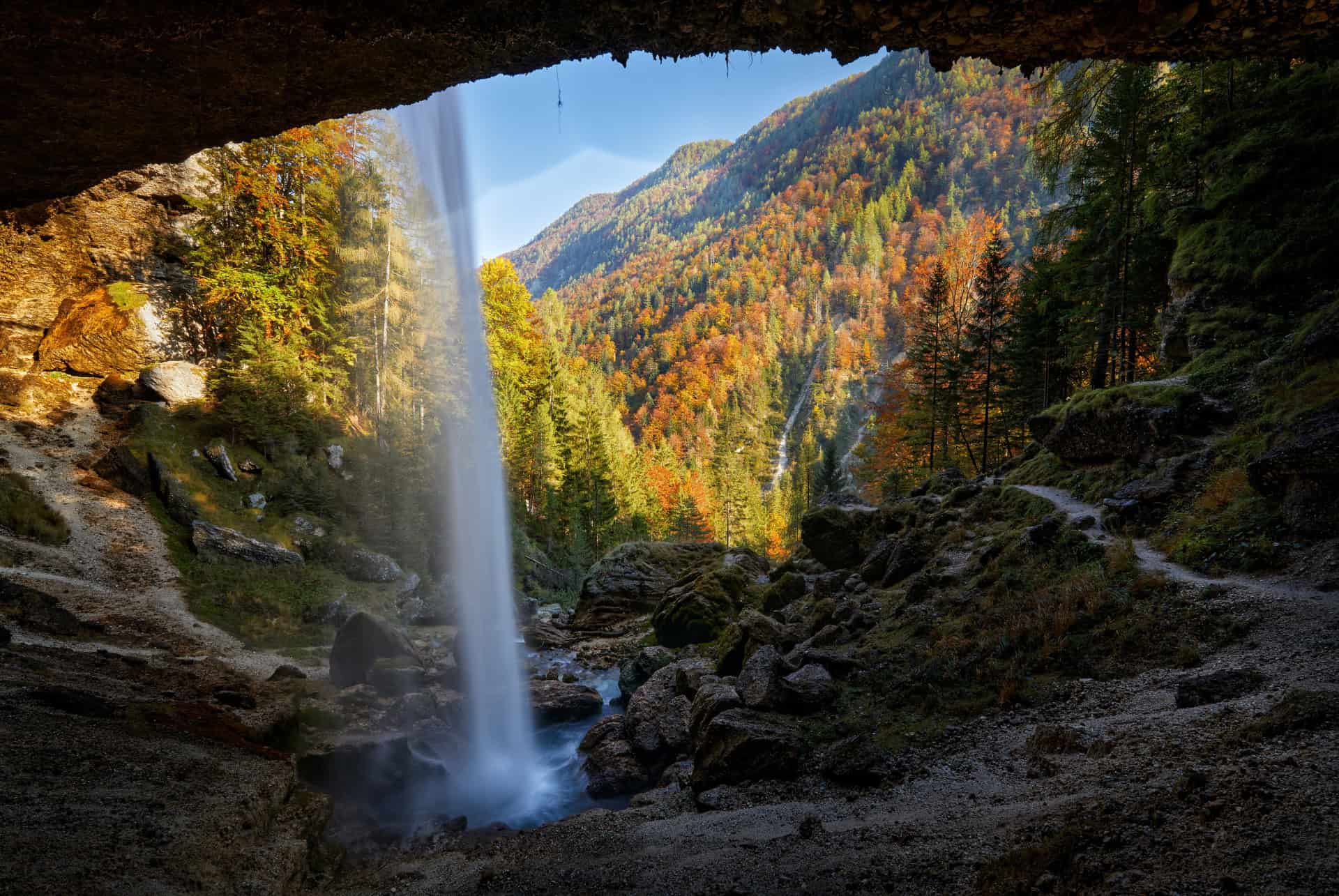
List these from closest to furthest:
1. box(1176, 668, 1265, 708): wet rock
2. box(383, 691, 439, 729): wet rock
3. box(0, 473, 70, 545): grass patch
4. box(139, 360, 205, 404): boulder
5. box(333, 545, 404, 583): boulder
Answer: box(1176, 668, 1265, 708): wet rock, box(383, 691, 439, 729): wet rock, box(0, 473, 70, 545): grass patch, box(333, 545, 404, 583): boulder, box(139, 360, 205, 404): boulder

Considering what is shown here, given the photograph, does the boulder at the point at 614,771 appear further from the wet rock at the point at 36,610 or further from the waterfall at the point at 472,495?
the wet rock at the point at 36,610

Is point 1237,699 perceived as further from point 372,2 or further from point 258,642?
point 258,642

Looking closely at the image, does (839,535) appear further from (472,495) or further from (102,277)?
(102,277)

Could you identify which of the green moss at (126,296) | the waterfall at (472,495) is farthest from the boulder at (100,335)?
the waterfall at (472,495)

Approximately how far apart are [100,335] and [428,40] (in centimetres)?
2667

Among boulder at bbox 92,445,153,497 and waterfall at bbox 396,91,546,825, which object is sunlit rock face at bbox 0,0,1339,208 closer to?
waterfall at bbox 396,91,546,825

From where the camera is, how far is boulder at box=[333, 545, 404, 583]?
69.5 ft

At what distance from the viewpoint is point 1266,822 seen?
3.43 metres

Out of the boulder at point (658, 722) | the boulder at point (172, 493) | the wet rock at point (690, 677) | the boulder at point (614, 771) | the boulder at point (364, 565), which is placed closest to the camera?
the boulder at point (614, 771)

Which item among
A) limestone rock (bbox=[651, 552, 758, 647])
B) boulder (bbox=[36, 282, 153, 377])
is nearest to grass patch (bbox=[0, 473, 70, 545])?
boulder (bbox=[36, 282, 153, 377])

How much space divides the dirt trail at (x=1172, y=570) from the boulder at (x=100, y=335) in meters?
33.3

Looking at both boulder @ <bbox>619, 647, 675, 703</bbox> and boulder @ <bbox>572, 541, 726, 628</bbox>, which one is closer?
boulder @ <bbox>619, 647, 675, 703</bbox>


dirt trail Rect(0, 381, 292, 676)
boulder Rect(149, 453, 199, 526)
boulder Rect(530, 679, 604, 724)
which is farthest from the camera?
boulder Rect(149, 453, 199, 526)

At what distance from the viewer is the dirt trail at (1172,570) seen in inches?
297
